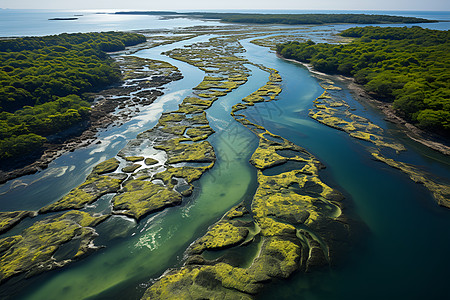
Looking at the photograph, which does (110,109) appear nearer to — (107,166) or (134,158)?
(134,158)

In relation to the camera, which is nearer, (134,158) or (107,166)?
(107,166)

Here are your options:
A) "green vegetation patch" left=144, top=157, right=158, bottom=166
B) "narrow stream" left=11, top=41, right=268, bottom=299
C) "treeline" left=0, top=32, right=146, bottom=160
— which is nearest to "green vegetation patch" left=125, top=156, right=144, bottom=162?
"green vegetation patch" left=144, top=157, right=158, bottom=166

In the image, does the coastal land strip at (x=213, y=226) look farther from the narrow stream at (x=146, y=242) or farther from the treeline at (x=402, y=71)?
the treeline at (x=402, y=71)

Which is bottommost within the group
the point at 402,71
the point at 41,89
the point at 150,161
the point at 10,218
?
the point at 10,218

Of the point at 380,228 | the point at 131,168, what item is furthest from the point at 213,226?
the point at 380,228

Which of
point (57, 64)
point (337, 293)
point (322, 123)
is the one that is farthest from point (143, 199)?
point (57, 64)

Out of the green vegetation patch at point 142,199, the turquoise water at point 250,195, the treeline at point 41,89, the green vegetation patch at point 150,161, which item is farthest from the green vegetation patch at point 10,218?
the green vegetation patch at point 150,161

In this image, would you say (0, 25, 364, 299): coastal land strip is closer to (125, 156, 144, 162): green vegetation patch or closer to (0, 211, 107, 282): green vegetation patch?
(0, 211, 107, 282): green vegetation patch
